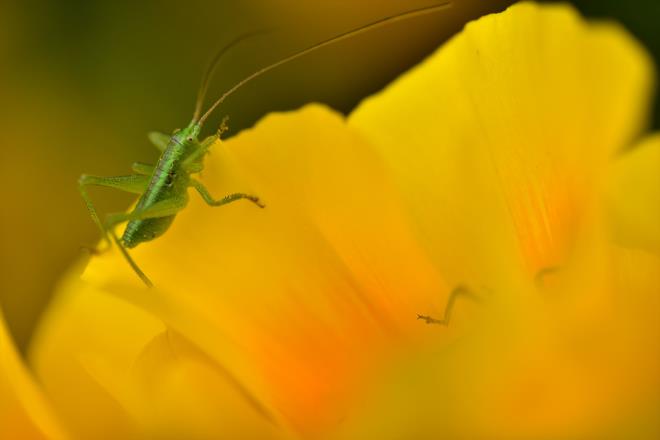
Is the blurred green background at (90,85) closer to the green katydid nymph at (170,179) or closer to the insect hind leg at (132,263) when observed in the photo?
the green katydid nymph at (170,179)

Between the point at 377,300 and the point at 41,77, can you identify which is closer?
the point at 377,300

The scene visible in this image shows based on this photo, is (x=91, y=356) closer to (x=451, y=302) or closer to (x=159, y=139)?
(x=451, y=302)

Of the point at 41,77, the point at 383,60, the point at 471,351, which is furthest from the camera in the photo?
the point at 41,77

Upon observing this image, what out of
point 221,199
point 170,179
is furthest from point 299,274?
point 170,179

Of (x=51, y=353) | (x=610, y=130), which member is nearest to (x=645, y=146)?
(x=610, y=130)

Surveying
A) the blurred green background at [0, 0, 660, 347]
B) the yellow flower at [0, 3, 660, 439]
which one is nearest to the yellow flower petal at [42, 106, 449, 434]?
the yellow flower at [0, 3, 660, 439]

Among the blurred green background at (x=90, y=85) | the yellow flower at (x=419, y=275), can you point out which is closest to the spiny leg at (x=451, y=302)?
the yellow flower at (x=419, y=275)

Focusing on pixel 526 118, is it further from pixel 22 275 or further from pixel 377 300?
pixel 22 275
